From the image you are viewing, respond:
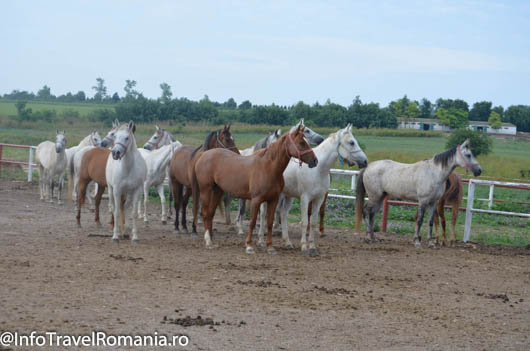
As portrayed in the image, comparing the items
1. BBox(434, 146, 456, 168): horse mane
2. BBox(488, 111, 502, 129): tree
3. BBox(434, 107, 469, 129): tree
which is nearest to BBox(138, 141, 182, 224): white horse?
BBox(434, 146, 456, 168): horse mane

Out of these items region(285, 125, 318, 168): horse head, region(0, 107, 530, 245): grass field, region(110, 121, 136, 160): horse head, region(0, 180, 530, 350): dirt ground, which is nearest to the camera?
region(0, 180, 530, 350): dirt ground

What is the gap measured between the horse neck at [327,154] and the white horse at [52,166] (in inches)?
317

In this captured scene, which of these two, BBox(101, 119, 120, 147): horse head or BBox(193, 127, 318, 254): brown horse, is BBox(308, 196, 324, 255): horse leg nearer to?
BBox(193, 127, 318, 254): brown horse

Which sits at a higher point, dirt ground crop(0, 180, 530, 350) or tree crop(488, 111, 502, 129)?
tree crop(488, 111, 502, 129)

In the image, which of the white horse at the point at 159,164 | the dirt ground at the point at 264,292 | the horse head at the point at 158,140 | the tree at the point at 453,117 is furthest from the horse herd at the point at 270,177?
the tree at the point at 453,117

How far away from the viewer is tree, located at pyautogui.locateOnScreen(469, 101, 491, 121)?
95.6m

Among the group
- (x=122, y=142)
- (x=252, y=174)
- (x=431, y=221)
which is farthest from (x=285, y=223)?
(x=122, y=142)

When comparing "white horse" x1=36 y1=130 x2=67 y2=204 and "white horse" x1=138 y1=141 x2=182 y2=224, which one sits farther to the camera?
"white horse" x1=36 y1=130 x2=67 y2=204

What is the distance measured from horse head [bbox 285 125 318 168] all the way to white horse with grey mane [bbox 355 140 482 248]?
9.32ft

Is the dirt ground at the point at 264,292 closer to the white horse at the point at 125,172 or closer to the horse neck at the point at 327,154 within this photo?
the white horse at the point at 125,172

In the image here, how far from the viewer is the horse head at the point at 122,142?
8.73 m

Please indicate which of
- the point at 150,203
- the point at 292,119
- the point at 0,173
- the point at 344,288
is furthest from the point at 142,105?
the point at 344,288

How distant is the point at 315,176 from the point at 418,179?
2.32m

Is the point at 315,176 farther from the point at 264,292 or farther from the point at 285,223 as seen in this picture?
the point at 264,292
